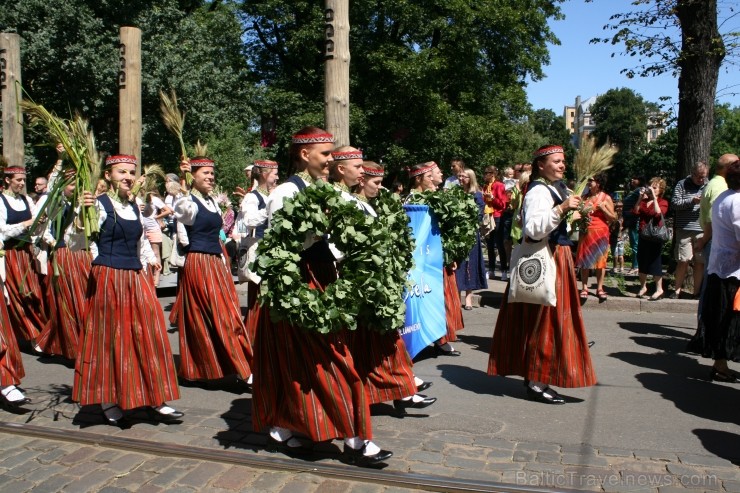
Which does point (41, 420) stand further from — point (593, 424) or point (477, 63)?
point (477, 63)

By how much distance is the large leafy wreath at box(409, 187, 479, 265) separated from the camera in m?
7.49

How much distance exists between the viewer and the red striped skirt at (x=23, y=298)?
8.50 meters

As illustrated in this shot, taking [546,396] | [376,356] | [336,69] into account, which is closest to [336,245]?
[376,356]

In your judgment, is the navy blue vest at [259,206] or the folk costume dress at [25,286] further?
the folk costume dress at [25,286]

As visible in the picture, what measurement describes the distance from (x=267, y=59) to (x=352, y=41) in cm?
405

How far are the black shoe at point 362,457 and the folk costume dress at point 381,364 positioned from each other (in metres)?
0.85

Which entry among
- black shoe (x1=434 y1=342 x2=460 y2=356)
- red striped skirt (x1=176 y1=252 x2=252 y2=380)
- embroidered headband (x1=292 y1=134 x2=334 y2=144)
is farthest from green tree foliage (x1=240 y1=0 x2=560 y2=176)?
embroidered headband (x1=292 y1=134 x2=334 y2=144)

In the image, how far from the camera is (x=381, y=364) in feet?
18.3

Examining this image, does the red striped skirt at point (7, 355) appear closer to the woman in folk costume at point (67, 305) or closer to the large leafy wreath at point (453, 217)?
the woman in folk costume at point (67, 305)

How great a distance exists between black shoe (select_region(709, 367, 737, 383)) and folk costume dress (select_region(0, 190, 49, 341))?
6972 mm

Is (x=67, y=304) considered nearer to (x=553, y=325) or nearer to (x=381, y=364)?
(x=381, y=364)

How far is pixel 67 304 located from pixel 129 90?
2454 millimetres

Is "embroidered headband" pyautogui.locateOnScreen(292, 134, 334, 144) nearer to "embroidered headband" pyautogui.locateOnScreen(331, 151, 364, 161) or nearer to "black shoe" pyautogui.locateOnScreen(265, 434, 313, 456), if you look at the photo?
"embroidered headband" pyautogui.locateOnScreen(331, 151, 364, 161)

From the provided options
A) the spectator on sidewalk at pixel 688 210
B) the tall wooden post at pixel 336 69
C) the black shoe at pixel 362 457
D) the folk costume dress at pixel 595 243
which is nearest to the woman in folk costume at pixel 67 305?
the tall wooden post at pixel 336 69
